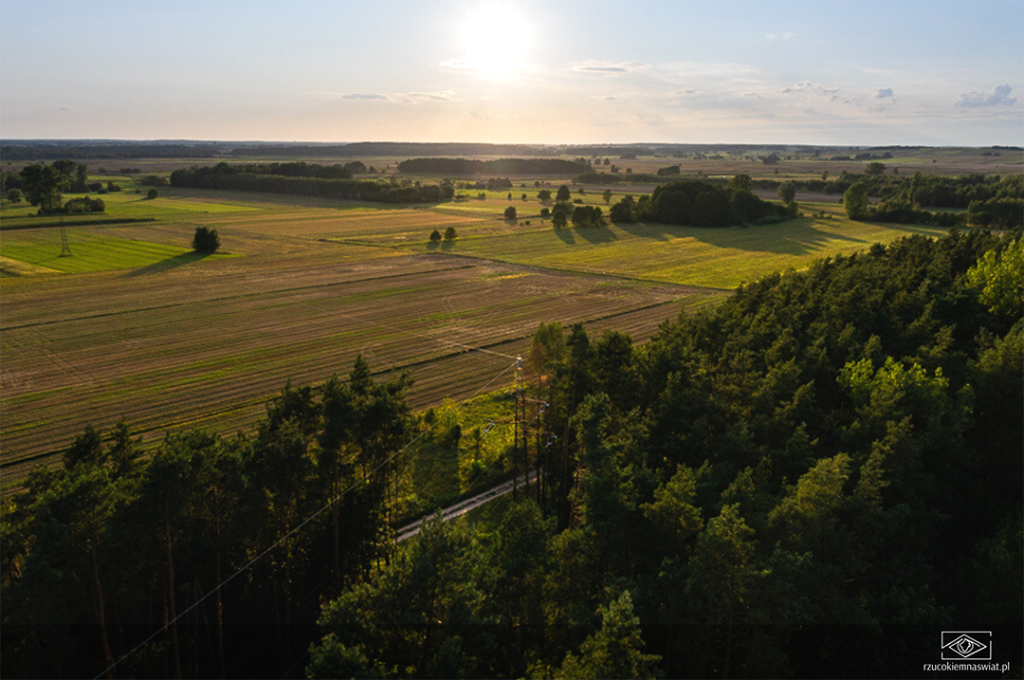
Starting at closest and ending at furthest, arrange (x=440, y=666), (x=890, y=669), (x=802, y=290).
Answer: (x=440, y=666)
(x=890, y=669)
(x=802, y=290)

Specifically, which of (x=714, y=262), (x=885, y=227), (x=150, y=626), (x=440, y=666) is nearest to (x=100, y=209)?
(x=714, y=262)

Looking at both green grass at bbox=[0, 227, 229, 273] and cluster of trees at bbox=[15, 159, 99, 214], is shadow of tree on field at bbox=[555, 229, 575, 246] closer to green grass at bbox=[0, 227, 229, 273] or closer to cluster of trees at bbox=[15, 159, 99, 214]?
green grass at bbox=[0, 227, 229, 273]

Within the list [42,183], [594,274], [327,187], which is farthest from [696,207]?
[42,183]

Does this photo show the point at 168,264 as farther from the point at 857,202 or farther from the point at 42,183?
the point at 857,202

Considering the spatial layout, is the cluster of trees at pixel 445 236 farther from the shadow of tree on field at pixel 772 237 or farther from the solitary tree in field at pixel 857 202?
the solitary tree in field at pixel 857 202

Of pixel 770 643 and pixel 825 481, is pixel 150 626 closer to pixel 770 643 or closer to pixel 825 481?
pixel 770 643

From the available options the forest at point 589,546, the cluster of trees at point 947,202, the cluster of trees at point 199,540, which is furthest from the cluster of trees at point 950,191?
the cluster of trees at point 199,540
